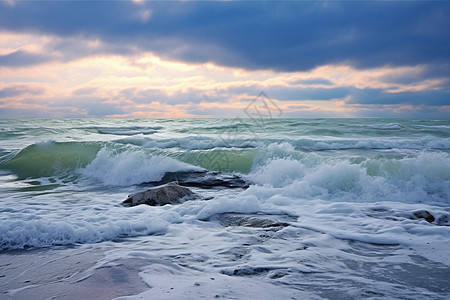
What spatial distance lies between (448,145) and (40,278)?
57.7 feet

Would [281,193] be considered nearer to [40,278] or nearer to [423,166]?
[423,166]

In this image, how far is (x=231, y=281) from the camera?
2.74 metres

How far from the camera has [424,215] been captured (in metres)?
4.85

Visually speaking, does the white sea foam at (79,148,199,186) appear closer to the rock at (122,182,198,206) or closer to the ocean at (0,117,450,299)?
the ocean at (0,117,450,299)

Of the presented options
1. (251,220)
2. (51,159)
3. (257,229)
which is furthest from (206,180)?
(51,159)

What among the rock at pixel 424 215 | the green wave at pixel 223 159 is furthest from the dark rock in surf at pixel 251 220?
the green wave at pixel 223 159

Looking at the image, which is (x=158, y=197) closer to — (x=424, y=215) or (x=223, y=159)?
(x=424, y=215)

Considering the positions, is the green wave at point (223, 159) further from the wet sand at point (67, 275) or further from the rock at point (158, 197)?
the wet sand at point (67, 275)

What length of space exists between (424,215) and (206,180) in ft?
15.6

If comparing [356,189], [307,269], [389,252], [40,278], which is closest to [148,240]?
[40,278]

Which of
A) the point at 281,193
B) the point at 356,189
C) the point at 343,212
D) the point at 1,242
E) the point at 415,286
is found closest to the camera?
the point at 415,286

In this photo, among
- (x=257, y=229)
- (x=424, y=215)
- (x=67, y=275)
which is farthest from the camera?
(x=424, y=215)

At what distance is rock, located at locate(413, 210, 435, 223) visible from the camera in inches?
187

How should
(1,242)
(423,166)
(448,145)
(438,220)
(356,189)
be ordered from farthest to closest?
(448,145)
(423,166)
(356,189)
(438,220)
(1,242)
